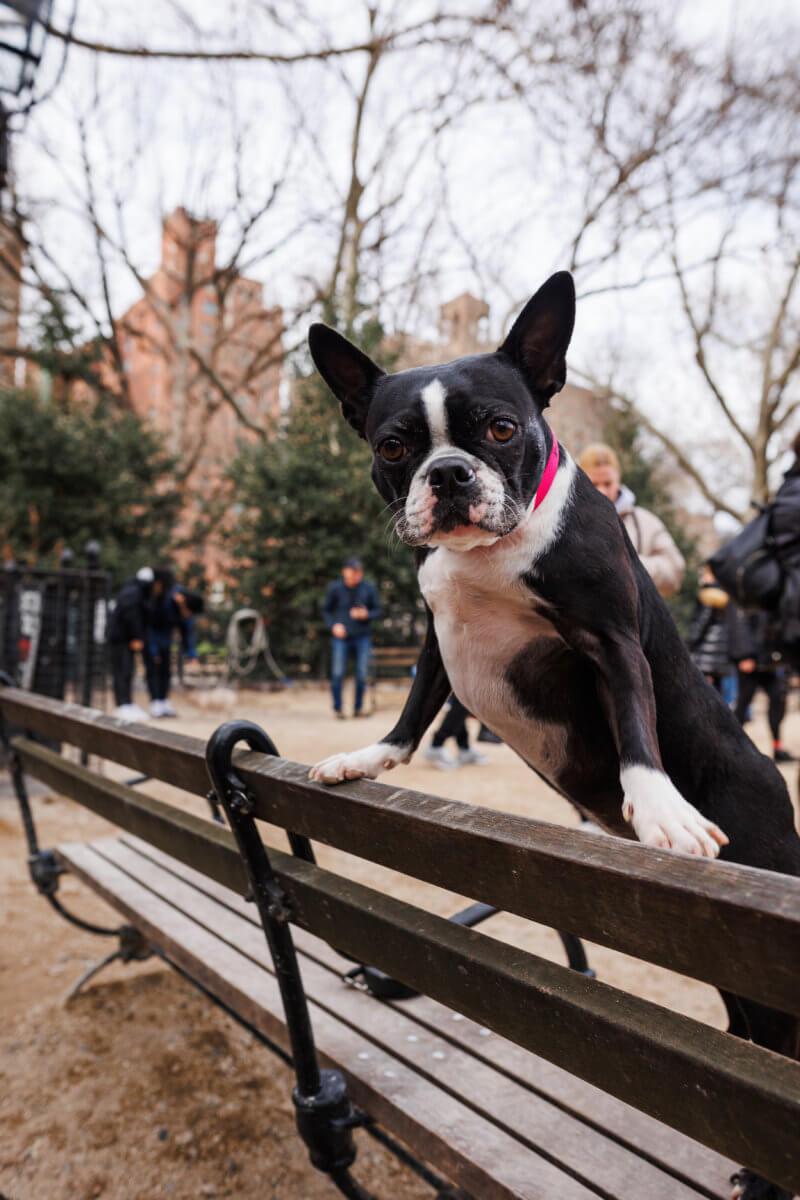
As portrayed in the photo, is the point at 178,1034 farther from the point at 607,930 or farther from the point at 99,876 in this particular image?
the point at 607,930

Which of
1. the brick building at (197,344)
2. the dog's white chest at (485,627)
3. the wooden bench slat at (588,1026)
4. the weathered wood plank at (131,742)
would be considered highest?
the brick building at (197,344)

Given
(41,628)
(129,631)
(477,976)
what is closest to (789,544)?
(477,976)

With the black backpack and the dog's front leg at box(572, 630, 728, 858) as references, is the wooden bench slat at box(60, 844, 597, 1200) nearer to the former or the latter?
the dog's front leg at box(572, 630, 728, 858)

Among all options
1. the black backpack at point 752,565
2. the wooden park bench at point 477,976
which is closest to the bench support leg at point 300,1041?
the wooden park bench at point 477,976

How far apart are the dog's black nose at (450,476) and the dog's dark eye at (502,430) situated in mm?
94

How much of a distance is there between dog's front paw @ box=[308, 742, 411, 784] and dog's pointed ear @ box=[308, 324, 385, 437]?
69cm

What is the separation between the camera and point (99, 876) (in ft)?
10.5

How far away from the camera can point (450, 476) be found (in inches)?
57.9

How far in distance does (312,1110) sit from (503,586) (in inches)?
49.2

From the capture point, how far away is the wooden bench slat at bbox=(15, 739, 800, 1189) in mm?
884

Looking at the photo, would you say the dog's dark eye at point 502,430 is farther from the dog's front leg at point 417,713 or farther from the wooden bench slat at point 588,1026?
the wooden bench slat at point 588,1026

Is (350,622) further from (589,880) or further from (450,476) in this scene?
(589,880)

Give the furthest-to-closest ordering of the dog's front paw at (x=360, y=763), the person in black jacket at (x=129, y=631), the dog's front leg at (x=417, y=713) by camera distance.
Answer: the person in black jacket at (x=129, y=631) < the dog's front leg at (x=417, y=713) < the dog's front paw at (x=360, y=763)

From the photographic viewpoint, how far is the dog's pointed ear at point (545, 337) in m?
1.58
